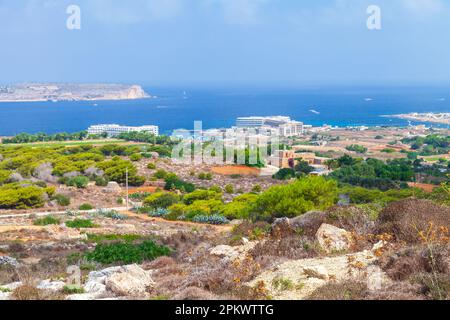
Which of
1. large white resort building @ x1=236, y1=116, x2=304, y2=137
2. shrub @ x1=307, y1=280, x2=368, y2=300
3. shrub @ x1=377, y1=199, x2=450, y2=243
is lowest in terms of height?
large white resort building @ x1=236, y1=116, x2=304, y2=137

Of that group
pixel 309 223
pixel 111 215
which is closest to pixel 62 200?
pixel 111 215

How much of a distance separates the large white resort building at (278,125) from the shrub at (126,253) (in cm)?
6712

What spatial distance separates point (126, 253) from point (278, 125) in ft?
263

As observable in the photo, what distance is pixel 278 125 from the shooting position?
8956 centimetres

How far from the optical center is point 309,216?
944 cm

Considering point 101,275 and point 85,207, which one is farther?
point 85,207

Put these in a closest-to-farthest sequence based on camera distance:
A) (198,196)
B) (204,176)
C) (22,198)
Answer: (22,198) → (198,196) → (204,176)

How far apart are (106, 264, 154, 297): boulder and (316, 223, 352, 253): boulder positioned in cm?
252

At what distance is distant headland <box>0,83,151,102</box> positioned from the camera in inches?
6949

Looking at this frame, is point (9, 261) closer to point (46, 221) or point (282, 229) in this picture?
point (282, 229)

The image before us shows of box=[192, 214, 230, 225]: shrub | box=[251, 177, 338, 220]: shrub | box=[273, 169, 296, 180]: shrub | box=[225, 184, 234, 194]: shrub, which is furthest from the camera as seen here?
box=[273, 169, 296, 180]: shrub

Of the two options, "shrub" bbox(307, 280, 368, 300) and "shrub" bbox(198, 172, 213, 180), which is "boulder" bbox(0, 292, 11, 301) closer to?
"shrub" bbox(307, 280, 368, 300)

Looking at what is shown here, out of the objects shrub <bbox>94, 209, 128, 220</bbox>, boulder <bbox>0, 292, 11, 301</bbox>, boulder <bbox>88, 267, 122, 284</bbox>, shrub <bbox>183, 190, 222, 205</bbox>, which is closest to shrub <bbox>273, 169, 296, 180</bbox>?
shrub <bbox>183, 190, 222, 205</bbox>

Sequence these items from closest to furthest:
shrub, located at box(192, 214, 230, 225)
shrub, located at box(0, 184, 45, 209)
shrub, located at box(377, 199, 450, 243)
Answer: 1. shrub, located at box(377, 199, 450, 243)
2. shrub, located at box(192, 214, 230, 225)
3. shrub, located at box(0, 184, 45, 209)
